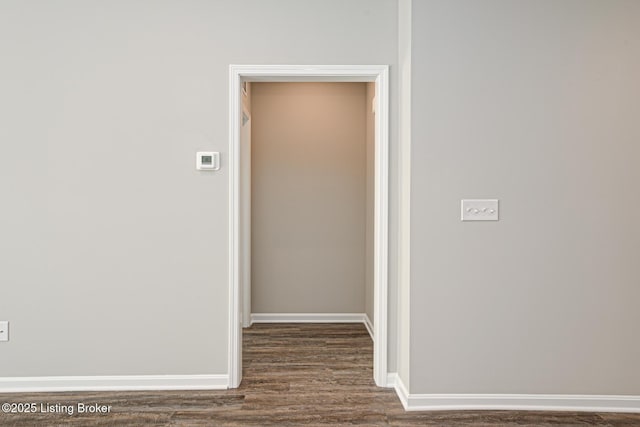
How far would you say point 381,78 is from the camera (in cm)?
263

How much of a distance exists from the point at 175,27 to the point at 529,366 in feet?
9.74

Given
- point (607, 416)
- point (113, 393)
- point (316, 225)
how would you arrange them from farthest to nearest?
point (316, 225), point (113, 393), point (607, 416)

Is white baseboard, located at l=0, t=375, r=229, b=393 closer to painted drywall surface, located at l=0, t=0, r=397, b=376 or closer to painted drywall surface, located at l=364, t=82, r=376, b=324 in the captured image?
painted drywall surface, located at l=0, t=0, r=397, b=376

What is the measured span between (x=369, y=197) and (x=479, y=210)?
1745 mm

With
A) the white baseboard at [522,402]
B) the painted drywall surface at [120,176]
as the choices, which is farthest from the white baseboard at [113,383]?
the white baseboard at [522,402]

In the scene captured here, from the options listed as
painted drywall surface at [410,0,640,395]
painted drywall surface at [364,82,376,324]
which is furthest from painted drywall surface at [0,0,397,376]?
painted drywall surface at [364,82,376,324]

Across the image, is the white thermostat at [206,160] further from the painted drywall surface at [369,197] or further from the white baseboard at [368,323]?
the white baseboard at [368,323]

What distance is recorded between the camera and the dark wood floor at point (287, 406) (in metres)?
2.22

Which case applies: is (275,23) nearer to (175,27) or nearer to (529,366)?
(175,27)

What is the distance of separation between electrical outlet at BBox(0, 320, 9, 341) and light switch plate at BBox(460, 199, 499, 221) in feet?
9.40

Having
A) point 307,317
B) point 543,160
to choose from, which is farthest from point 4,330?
point 543,160

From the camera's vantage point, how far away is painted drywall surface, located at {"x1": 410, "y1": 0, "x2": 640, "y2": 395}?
235 centimetres

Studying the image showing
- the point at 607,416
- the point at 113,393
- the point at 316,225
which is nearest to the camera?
the point at 607,416

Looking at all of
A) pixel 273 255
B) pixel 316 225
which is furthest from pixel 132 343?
pixel 316 225
